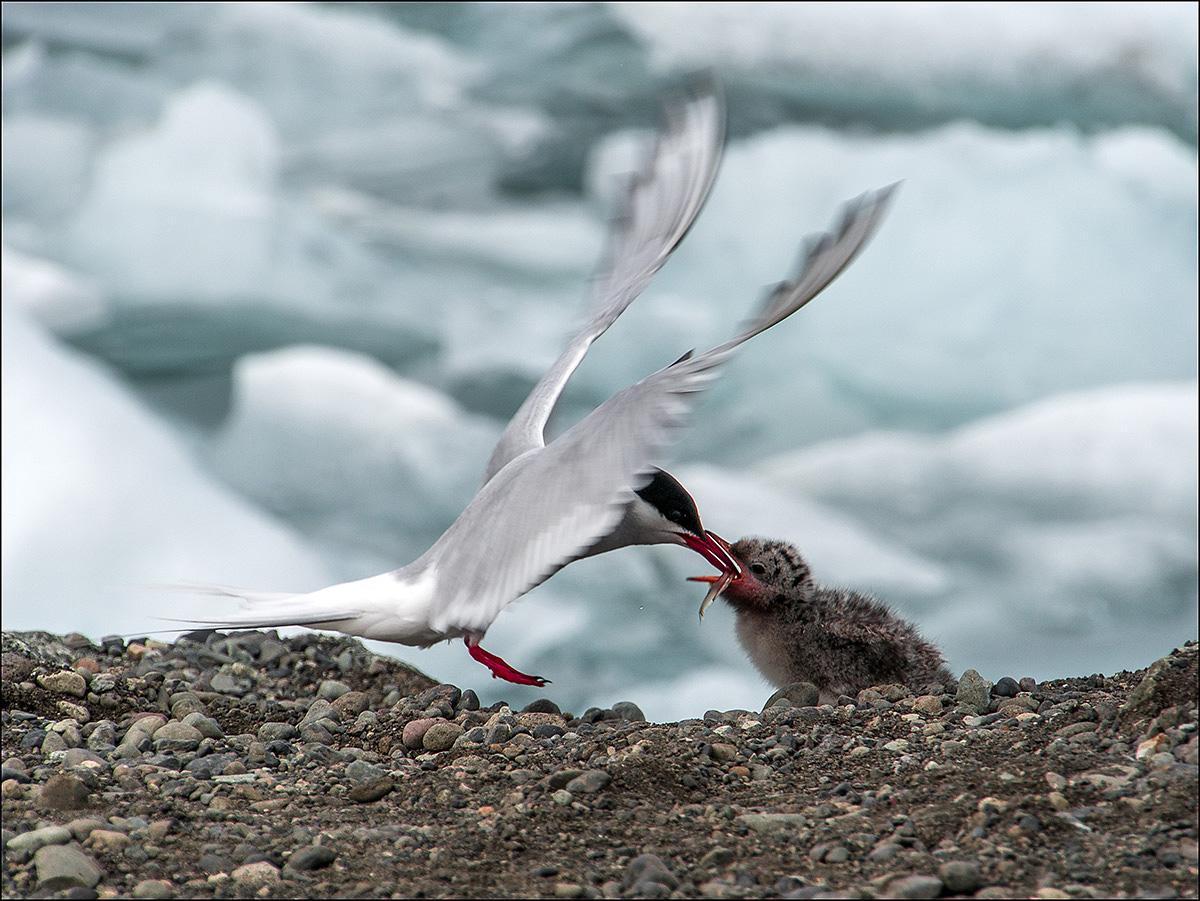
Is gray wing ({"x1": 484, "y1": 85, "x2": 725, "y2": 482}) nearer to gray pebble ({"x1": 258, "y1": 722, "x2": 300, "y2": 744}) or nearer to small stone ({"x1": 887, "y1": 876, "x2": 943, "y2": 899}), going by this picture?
gray pebble ({"x1": 258, "y1": 722, "x2": 300, "y2": 744})

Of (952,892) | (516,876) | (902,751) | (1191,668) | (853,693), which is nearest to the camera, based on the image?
(952,892)

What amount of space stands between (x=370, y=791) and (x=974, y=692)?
212 centimetres

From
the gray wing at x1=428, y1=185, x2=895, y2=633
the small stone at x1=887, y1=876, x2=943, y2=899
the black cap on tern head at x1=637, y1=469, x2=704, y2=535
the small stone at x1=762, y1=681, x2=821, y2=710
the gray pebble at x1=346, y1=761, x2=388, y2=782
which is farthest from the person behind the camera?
the black cap on tern head at x1=637, y1=469, x2=704, y2=535

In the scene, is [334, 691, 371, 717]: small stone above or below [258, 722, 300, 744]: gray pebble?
above

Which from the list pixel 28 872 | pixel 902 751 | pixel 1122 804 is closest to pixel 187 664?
pixel 28 872

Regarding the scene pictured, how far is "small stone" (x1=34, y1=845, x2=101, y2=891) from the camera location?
2799mm

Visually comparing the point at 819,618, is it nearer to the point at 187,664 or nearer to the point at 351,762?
the point at 351,762

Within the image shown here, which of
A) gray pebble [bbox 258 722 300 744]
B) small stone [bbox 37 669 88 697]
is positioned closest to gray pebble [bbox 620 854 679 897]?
gray pebble [bbox 258 722 300 744]

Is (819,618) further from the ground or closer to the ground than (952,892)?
further from the ground

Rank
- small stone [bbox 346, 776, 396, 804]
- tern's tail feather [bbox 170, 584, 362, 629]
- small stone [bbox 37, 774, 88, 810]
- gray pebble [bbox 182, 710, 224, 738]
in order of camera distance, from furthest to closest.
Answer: gray pebble [bbox 182, 710, 224, 738]
tern's tail feather [bbox 170, 584, 362, 629]
small stone [bbox 346, 776, 396, 804]
small stone [bbox 37, 774, 88, 810]

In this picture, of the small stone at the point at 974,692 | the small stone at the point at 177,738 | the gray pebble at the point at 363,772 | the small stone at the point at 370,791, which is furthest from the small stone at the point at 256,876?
the small stone at the point at 974,692

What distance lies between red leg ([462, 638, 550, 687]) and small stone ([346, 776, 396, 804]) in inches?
37.1

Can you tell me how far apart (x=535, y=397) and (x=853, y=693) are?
188cm

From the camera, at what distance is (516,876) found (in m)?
2.82
